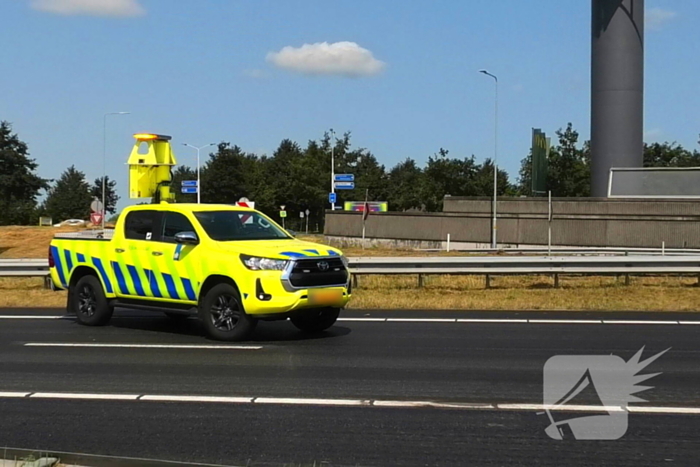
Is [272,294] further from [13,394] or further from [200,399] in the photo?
[13,394]

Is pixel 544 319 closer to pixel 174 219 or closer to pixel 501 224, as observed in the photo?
pixel 174 219

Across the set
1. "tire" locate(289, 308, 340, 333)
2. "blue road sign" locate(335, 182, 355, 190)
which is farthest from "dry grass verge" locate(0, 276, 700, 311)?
"blue road sign" locate(335, 182, 355, 190)

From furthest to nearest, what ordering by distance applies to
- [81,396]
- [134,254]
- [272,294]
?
[134,254]
[272,294]
[81,396]

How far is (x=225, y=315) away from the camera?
11.9 metres

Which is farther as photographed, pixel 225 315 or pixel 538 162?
pixel 538 162

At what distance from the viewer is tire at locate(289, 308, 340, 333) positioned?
1257cm

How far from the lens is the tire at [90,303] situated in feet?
44.3

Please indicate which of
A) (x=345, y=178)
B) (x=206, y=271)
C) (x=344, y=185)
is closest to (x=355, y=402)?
(x=206, y=271)

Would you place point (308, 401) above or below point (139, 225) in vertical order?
below

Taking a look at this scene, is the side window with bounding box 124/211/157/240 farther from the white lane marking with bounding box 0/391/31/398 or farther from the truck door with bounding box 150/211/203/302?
the white lane marking with bounding box 0/391/31/398

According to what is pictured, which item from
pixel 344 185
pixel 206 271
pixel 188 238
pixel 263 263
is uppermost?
pixel 344 185

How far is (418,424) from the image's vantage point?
7129mm

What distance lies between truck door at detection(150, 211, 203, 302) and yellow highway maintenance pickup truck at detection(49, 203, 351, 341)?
0.04ft

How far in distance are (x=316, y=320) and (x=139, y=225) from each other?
114 inches
